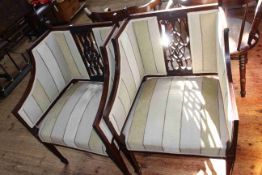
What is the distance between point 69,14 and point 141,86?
9.12 ft

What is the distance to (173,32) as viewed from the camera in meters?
1.49

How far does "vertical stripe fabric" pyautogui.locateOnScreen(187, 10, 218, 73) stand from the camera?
1.35 metres

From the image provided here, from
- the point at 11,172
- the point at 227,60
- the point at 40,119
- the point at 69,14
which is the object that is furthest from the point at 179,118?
the point at 69,14

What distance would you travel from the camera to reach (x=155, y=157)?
180 cm

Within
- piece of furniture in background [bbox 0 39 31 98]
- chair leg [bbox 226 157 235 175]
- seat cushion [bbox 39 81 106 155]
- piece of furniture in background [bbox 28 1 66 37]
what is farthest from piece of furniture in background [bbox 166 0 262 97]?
piece of furniture in background [bbox 28 1 66 37]

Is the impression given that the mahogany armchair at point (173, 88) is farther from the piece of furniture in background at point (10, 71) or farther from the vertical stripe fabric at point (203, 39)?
the piece of furniture in background at point (10, 71)

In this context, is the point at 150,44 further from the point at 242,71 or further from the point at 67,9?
the point at 67,9

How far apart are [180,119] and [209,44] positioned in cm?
45

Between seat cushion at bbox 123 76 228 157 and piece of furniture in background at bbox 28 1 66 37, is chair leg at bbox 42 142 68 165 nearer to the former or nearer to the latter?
seat cushion at bbox 123 76 228 157

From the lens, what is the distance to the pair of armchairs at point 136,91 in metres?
1.28

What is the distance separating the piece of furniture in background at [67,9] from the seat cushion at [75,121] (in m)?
2.48

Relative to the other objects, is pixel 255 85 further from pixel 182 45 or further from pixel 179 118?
pixel 179 118

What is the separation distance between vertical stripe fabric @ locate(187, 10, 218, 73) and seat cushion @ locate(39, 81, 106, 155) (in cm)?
67

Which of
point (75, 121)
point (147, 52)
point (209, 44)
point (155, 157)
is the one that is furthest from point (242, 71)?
point (75, 121)
